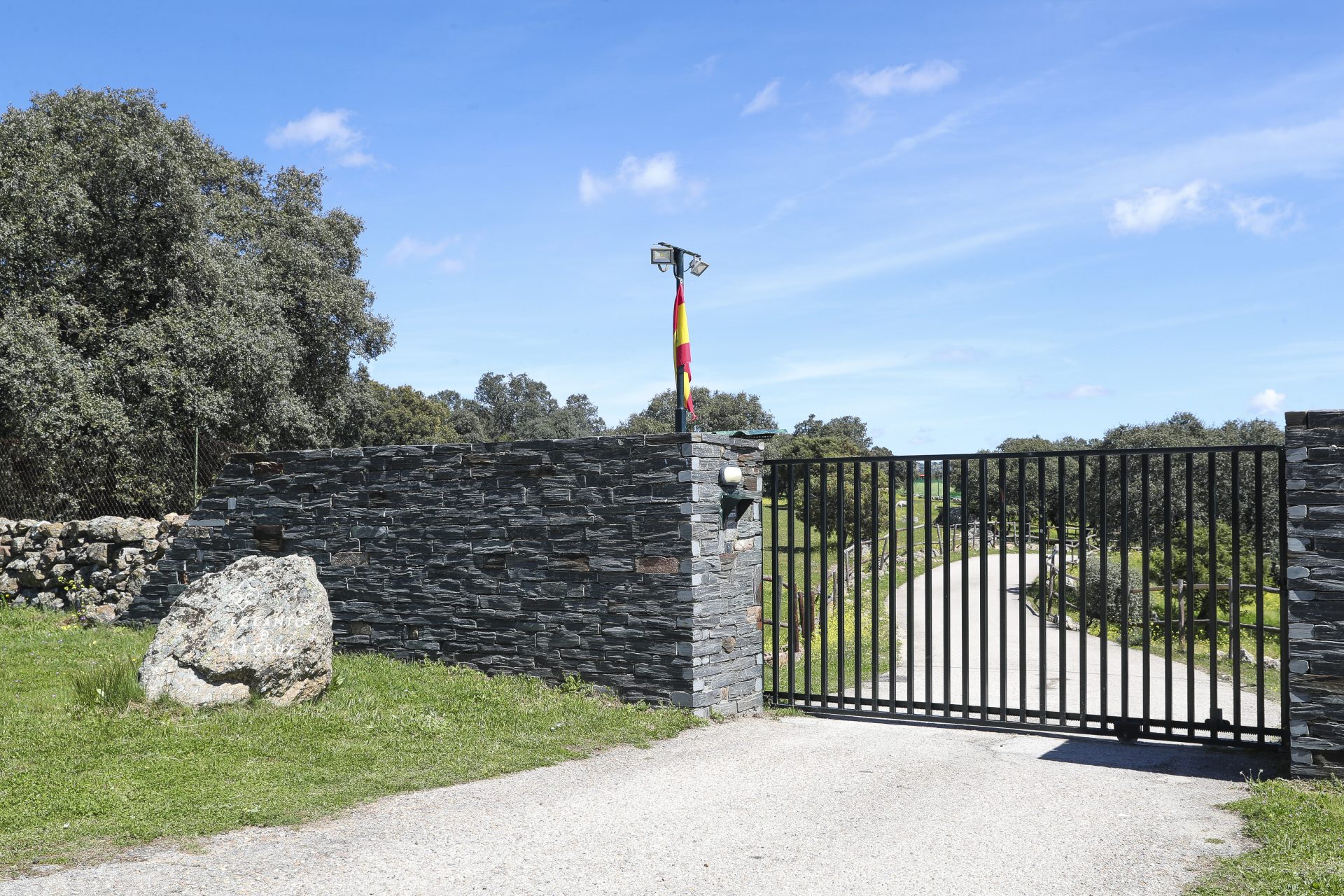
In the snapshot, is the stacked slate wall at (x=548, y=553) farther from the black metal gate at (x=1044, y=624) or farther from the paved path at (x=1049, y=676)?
the paved path at (x=1049, y=676)

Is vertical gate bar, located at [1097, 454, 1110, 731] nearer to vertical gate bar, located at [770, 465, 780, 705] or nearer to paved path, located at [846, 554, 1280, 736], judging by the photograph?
paved path, located at [846, 554, 1280, 736]

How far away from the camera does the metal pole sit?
34.0 feet

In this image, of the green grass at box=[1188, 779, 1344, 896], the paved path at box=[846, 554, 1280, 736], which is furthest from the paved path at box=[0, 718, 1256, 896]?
the paved path at box=[846, 554, 1280, 736]

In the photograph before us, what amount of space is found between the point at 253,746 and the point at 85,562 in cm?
791

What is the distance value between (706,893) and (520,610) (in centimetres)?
523

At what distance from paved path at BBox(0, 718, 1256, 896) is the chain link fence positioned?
10004 millimetres

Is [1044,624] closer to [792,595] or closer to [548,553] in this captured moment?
[792,595]

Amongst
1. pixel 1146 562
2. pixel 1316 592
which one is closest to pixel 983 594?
pixel 1146 562

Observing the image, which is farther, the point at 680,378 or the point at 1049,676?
the point at 1049,676

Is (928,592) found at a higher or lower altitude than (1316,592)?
lower

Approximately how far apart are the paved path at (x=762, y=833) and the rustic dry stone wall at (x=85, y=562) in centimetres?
847

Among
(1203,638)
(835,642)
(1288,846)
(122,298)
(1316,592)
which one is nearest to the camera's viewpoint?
(1288,846)

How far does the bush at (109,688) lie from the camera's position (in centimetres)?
788

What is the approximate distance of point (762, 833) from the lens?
5754 mm
